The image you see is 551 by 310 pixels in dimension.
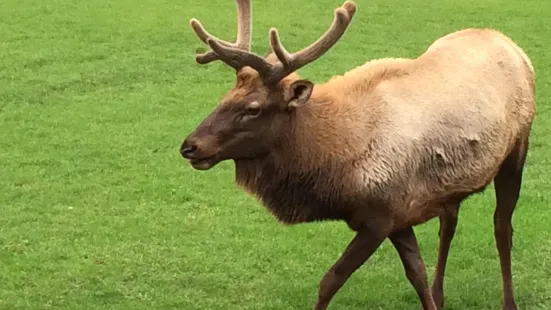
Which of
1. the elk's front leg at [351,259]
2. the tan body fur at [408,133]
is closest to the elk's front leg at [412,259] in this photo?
the tan body fur at [408,133]

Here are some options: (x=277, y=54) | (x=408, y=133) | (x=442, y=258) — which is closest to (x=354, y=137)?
(x=408, y=133)

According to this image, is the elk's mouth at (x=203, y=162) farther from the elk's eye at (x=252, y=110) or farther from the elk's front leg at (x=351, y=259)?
the elk's front leg at (x=351, y=259)

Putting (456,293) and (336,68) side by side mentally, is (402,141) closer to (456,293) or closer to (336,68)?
(456,293)

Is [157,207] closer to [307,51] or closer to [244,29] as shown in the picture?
[244,29]

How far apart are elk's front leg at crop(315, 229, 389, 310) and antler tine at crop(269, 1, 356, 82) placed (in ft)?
3.24

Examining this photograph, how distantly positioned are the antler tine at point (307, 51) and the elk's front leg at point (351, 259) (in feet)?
3.24

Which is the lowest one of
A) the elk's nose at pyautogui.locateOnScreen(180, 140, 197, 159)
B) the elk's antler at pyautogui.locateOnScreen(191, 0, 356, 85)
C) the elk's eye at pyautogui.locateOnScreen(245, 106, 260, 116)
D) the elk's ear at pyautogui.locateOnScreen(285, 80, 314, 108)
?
the elk's nose at pyautogui.locateOnScreen(180, 140, 197, 159)

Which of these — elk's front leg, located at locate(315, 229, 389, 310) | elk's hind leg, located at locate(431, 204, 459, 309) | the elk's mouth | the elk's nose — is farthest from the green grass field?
the elk's nose

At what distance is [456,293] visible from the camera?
7.25 metres

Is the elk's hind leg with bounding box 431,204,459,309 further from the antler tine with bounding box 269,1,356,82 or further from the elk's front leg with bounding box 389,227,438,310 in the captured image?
the antler tine with bounding box 269,1,356,82

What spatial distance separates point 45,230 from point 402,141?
3471 mm

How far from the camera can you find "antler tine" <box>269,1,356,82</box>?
5.73 meters

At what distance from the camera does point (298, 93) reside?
19.0ft

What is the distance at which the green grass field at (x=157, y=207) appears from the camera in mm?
7223
